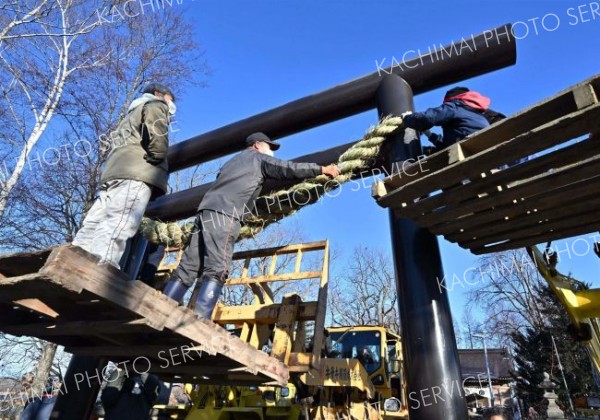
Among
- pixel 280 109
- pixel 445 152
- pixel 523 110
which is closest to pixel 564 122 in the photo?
pixel 523 110

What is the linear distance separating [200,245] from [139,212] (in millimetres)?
594

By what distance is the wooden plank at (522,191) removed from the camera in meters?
2.43

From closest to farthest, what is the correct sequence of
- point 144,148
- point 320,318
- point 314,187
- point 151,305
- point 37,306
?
point 151,305, point 37,306, point 144,148, point 320,318, point 314,187

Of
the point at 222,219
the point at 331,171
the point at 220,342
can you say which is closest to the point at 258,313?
the point at 222,219

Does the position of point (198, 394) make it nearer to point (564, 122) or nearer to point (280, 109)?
point (280, 109)

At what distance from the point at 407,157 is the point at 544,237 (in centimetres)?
130

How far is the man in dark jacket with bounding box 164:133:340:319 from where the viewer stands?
3143 mm

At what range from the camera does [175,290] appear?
10.7ft

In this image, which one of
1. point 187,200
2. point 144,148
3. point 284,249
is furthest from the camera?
point 187,200

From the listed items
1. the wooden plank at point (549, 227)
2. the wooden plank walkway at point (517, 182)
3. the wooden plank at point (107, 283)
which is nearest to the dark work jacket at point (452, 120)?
the wooden plank walkway at point (517, 182)

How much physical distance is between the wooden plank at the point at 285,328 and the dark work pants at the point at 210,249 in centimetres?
65

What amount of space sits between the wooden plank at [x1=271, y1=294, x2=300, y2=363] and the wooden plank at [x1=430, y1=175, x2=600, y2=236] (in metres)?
1.30

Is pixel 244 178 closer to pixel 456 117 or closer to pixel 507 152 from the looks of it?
pixel 456 117

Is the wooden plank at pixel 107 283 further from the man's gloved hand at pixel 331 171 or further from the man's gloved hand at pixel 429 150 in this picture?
the man's gloved hand at pixel 429 150
